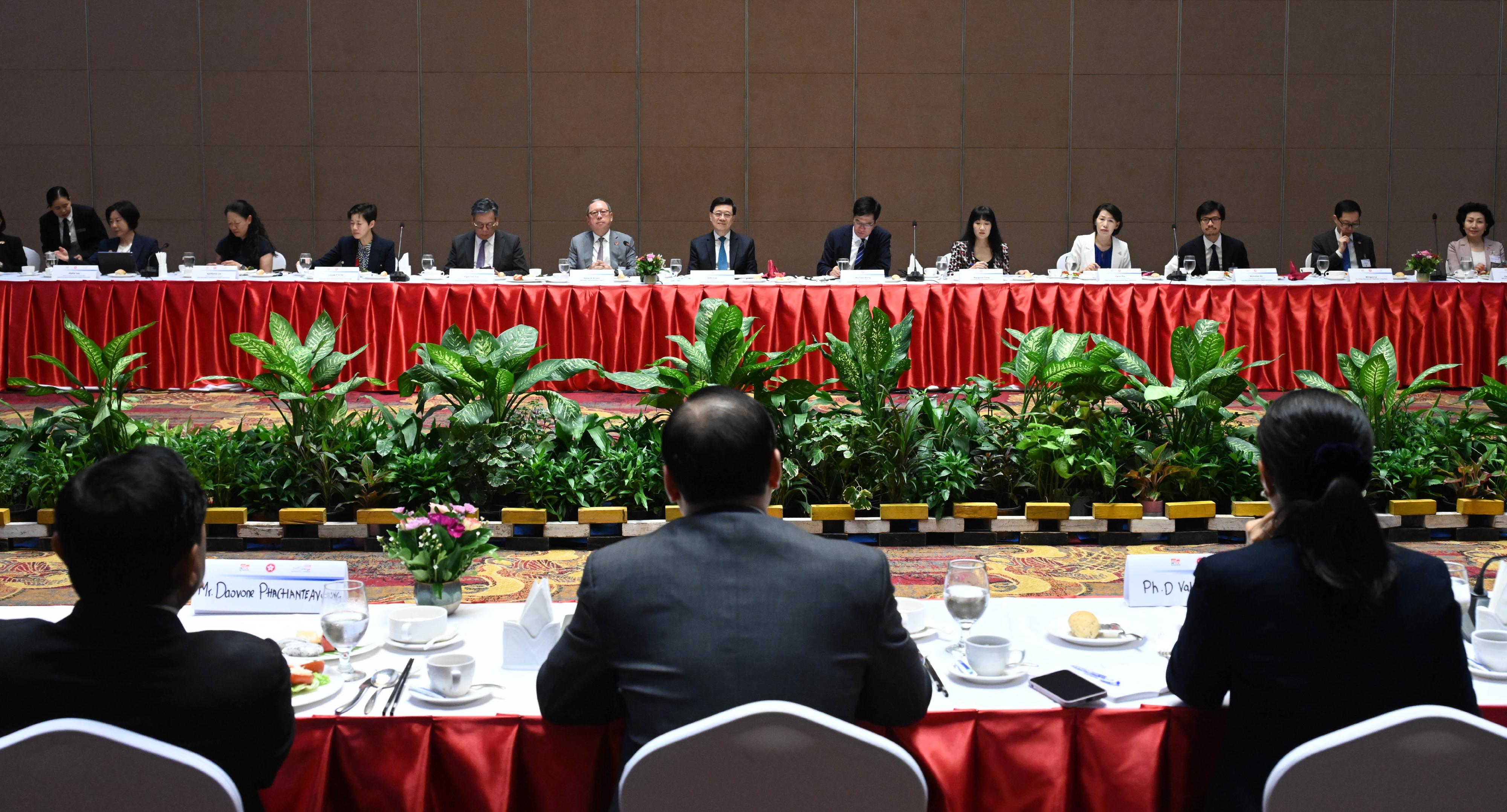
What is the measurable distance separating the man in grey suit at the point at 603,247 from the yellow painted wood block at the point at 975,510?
375 cm

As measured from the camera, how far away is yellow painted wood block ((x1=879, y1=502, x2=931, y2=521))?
3.85 m

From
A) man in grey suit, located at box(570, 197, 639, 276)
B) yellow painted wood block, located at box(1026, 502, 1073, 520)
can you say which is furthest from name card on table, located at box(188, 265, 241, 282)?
yellow painted wood block, located at box(1026, 502, 1073, 520)

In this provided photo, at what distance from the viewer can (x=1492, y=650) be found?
1598 millimetres

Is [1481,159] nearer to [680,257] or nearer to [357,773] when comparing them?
[680,257]

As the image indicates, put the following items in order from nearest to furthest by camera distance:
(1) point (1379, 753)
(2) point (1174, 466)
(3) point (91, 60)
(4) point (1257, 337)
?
1. (1) point (1379, 753)
2. (2) point (1174, 466)
3. (4) point (1257, 337)
4. (3) point (91, 60)

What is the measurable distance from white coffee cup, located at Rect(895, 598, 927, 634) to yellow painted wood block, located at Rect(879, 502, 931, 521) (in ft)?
6.73

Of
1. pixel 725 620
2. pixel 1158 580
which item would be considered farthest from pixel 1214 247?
pixel 725 620

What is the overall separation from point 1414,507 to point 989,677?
296 cm

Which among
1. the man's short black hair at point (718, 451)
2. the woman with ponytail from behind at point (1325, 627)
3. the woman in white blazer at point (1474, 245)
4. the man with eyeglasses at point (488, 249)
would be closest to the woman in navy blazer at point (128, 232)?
the man with eyeglasses at point (488, 249)

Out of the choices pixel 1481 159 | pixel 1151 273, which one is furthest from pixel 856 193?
pixel 1481 159

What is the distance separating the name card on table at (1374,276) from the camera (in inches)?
255

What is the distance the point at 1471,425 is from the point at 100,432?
4607 millimetres

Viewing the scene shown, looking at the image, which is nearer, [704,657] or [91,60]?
[704,657]

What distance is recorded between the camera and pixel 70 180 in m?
9.21
